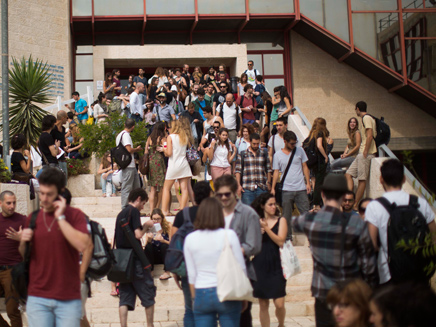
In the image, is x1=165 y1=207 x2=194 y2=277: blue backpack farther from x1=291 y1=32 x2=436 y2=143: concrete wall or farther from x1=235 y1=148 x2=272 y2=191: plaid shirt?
x1=291 y1=32 x2=436 y2=143: concrete wall

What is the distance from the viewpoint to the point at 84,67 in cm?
2364

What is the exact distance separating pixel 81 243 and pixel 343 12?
725 inches

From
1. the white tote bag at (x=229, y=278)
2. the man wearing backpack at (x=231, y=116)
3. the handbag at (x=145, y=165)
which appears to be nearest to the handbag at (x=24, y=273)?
the white tote bag at (x=229, y=278)

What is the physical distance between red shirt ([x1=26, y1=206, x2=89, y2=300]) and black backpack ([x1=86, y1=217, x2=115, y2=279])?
581 millimetres

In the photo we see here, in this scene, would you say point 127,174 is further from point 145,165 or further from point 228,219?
point 228,219

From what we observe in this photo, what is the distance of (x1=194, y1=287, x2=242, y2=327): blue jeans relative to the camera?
5.29 meters

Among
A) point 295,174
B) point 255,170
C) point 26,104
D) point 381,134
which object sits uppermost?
point 26,104

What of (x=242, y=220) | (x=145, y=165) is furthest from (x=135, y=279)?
(x=145, y=165)

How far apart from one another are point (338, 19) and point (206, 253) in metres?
17.8

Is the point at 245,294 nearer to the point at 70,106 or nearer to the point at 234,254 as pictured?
the point at 234,254

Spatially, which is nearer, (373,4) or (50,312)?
(50,312)

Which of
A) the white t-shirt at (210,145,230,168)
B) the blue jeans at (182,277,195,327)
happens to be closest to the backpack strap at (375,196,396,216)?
the blue jeans at (182,277,195,327)

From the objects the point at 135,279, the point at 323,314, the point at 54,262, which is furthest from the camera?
the point at 135,279

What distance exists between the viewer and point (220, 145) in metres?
12.0
